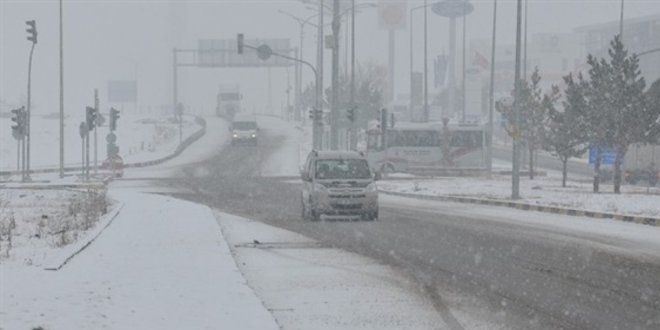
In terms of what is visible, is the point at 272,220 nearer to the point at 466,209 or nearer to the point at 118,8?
the point at 466,209

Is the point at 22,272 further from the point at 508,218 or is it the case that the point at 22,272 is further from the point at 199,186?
the point at 199,186

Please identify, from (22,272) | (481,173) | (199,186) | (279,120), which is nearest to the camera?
(22,272)

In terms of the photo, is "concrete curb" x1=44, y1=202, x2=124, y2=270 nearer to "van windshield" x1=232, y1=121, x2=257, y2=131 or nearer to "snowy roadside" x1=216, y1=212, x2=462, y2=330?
"snowy roadside" x1=216, y1=212, x2=462, y2=330

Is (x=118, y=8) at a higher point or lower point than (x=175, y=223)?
higher

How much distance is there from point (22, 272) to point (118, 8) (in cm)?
18764

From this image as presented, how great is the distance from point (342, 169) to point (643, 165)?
127 feet

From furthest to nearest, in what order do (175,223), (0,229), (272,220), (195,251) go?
1. (272,220)
2. (175,223)
3. (0,229)
4. (195,251)

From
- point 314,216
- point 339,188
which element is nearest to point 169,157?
point 314,216

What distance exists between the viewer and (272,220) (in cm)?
2702

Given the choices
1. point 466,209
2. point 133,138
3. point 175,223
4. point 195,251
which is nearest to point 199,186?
point 466,209

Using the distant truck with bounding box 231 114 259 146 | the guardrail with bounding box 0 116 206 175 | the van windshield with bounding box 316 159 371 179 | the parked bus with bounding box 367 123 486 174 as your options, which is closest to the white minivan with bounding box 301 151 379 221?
the van windshield with bounding box 316 159 371 179

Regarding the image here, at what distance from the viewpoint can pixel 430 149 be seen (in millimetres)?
66188

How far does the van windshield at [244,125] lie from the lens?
86.9 m

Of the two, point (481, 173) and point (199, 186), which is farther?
point (481, 173)
